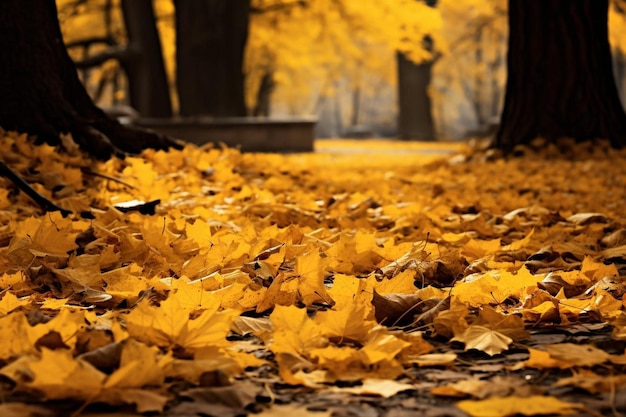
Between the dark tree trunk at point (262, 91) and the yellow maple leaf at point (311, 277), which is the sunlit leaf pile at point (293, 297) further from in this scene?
the dark tree trunk at point (262, 91)

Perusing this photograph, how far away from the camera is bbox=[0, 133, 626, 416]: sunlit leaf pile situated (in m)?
1.64

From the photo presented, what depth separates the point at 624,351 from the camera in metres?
1.87

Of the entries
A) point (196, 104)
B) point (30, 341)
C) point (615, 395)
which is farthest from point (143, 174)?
point (196, 104)

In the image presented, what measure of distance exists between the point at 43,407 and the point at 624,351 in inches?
48.6

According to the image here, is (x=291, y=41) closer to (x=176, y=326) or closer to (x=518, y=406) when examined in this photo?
(x=176, y=326)

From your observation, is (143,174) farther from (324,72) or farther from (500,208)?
(324,72)

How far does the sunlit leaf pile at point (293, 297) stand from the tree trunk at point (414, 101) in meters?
22.7

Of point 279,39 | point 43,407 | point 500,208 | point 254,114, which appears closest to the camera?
point 43,407

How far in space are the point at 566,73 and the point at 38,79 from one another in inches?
232

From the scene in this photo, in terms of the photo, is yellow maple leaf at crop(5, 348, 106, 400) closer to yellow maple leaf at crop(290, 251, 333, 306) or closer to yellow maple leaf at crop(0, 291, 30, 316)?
yellow maple leaf at crop(0, 291, 30, 316)

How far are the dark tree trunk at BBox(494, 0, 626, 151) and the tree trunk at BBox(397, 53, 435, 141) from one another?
17.7 meters

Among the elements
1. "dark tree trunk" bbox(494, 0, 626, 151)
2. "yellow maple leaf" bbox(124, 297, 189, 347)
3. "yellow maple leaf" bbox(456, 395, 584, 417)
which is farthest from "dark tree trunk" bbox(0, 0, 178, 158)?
"dark tree trunk" bbox(494, 0, 626, 151)

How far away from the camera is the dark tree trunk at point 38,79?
18.7ft

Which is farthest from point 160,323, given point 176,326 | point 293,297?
point 293,297
